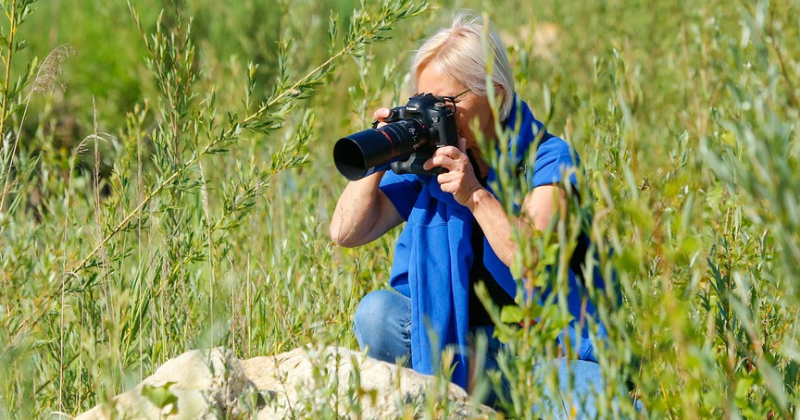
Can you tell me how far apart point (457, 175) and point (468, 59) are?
1.24 ft

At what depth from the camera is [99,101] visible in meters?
5.70

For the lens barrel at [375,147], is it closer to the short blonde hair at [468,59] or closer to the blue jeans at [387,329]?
the short blonde hair at [468,59]

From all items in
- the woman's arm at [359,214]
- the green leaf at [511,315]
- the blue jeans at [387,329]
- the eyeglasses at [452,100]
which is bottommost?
the blue jeans at [387,329]

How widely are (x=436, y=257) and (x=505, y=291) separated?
0.21 metres

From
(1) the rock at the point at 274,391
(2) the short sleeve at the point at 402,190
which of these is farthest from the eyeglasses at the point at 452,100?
(1) the rock at the point at 274,391

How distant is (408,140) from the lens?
2.29m

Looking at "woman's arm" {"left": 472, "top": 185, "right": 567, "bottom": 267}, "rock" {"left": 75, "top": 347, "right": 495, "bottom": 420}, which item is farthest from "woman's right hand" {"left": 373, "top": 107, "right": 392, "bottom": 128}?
"rock" {"left": 75, "top": 347, "right": 495, "bottom": 420}

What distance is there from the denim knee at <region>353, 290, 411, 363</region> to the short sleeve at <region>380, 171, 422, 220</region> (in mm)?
264

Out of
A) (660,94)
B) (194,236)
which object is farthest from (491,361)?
(660,94)

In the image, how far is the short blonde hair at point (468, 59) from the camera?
2.38 meters

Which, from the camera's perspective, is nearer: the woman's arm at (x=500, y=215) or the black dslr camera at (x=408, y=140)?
the woman's arm at (x=500, y=215)

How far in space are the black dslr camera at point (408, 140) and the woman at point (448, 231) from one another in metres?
0.06

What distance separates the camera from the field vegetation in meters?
1.42

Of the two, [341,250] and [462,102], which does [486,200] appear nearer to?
[462,102]
